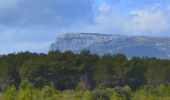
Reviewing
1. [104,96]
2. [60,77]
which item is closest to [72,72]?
[60,77]

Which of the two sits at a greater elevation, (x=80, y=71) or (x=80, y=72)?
(x=80, y=71)

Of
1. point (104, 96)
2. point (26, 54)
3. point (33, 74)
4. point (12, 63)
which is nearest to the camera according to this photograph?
point (104, 96)

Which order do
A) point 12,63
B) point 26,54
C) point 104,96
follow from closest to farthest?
point 104,96, point 12,63, point 26,54

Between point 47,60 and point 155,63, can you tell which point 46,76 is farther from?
point 155,63

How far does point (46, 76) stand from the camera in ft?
201

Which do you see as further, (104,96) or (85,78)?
(85,78)

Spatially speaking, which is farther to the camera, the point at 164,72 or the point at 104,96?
the point at 164,72

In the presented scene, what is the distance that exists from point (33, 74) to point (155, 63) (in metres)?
15.5

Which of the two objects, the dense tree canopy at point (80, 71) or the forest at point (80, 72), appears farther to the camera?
the dense tree canopy at point (80, 71)

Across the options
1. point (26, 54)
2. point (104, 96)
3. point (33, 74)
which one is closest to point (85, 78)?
point (33, 74)

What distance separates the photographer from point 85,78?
61875 mm

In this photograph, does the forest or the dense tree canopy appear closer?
the forest

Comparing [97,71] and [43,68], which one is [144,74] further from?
[43,68]

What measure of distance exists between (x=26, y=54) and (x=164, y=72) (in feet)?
60.8
